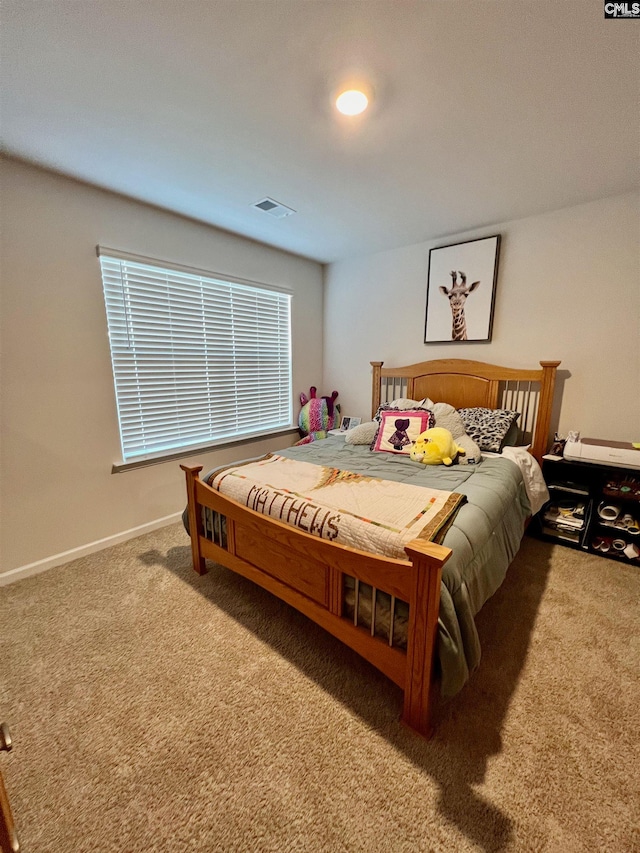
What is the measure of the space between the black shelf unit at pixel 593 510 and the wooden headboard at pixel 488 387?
28 centimetres

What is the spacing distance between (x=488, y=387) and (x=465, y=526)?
1.83 metres

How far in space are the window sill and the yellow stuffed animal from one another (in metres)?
1.69

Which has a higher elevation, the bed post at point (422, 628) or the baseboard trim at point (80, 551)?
the bed post at point (422, 628)

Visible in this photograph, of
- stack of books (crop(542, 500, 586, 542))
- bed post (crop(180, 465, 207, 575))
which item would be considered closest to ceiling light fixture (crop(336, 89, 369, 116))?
bed post (crop(180, 465, 207, 575))

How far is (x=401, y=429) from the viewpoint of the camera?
2.65 m

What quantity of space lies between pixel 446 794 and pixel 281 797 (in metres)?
0.52

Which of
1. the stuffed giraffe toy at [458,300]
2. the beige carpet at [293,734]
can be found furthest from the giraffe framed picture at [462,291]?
the beige carpet at [293,734]

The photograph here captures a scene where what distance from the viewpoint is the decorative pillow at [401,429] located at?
2.58m

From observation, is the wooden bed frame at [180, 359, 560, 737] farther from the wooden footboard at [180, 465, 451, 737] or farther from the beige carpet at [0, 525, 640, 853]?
the beige carpet at [0, 525, 640, 853]

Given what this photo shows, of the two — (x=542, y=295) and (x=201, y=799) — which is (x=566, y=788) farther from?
(x=542, y=295)

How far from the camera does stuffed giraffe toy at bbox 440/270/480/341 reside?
2.94 metres

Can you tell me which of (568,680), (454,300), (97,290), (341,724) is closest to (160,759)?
(341,724)

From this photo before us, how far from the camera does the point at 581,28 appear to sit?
115 centimetres

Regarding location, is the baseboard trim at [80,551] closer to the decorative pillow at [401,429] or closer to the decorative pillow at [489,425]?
the decorative pillow at [401,429]
